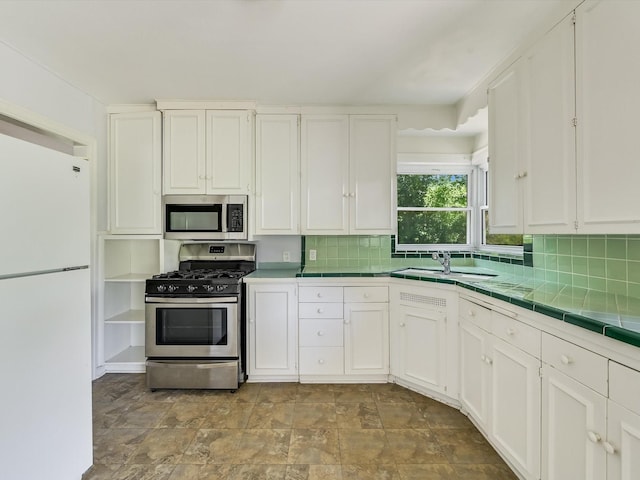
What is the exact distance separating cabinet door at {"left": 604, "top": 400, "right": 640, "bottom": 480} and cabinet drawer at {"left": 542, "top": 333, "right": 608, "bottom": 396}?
0.07 meters

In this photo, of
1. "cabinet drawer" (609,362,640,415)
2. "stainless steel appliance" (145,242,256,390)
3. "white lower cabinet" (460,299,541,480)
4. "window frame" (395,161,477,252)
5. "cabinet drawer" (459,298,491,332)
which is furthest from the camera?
"window frame" (395,161,477,252)

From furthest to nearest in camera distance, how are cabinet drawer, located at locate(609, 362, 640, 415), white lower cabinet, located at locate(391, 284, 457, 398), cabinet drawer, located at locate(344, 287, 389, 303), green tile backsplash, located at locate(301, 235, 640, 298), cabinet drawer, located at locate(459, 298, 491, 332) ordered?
cabinet drawer, located at locate(344, 287, 389, 303) → white lower cabinet, located at locate(391, 284, 457, 398) → cabinet drawer, located at locate(459, 298, 491, 332) → green tile backsplash, located at locate(301, 235, 640, 298) → cabinet drawer, located at locate(609, 362, 640, 415)

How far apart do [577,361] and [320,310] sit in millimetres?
1765

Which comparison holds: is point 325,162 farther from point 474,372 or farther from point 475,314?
point 474,372

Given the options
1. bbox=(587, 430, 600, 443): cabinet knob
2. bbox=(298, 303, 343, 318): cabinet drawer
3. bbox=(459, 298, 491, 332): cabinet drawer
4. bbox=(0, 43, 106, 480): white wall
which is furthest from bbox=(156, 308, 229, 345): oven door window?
bbox=(587, 430, 600, 443): cabinet knob

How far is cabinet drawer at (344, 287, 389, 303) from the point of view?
271 centimetres

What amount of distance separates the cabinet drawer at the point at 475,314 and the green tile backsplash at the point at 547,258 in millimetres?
553

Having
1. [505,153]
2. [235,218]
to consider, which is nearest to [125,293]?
[235,218]

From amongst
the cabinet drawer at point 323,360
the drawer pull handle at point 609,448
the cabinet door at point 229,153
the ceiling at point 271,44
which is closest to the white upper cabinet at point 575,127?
the ceiling at point 271,44

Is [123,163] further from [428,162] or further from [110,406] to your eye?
[428,162]

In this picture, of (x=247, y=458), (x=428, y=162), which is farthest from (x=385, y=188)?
(x=247, y=458)

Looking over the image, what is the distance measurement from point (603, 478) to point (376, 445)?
1107 millimetres

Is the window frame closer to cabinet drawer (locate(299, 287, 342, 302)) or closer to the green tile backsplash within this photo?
the green tile backsplash

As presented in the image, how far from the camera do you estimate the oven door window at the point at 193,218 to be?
2.90 m
